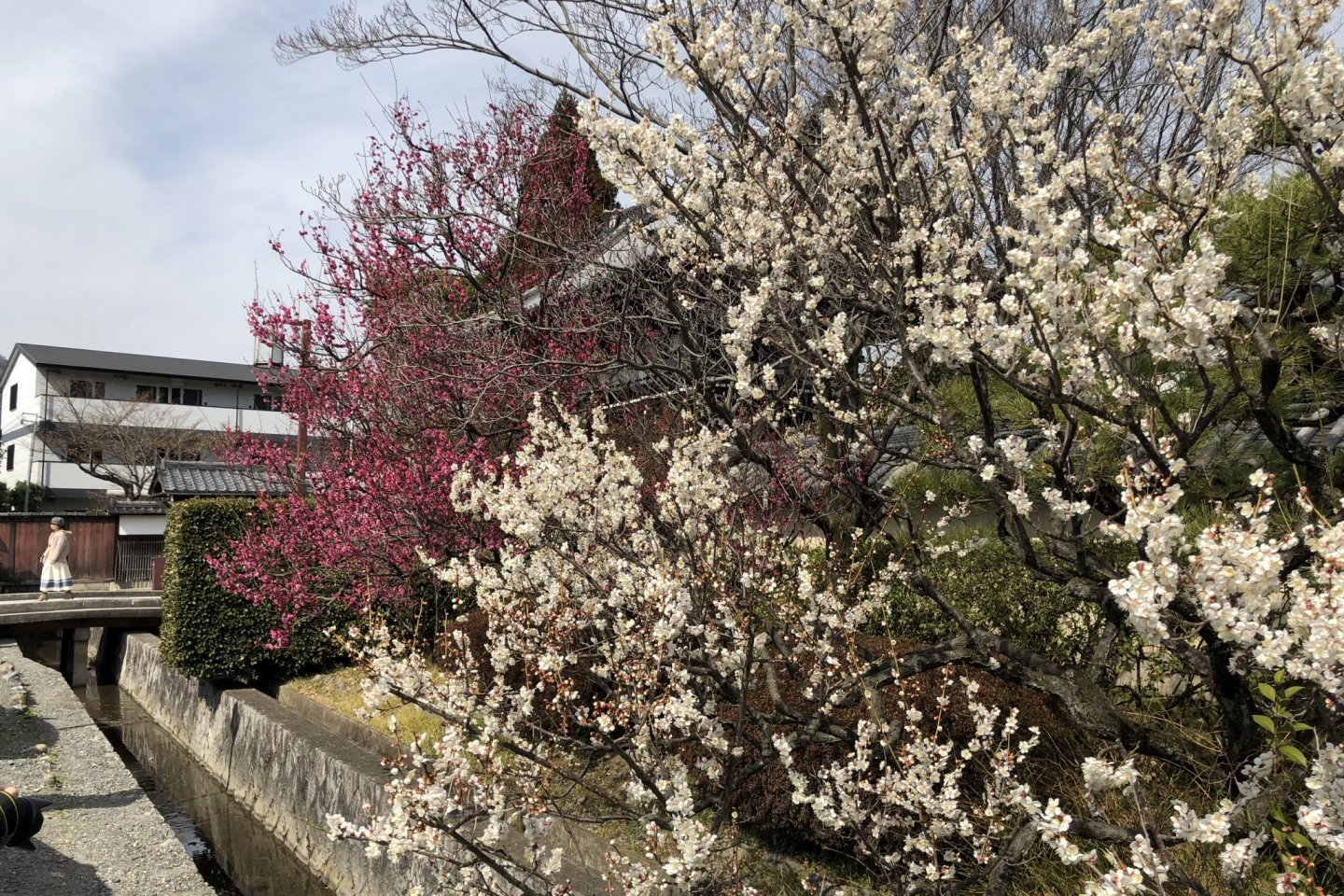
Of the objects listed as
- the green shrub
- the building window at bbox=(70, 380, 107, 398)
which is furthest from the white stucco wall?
the green shrub

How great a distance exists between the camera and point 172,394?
112 ft

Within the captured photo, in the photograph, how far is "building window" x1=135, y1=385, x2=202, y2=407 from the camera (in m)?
33.5

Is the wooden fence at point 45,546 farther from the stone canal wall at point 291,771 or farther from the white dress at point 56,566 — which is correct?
the stone canal wall at point 291,771

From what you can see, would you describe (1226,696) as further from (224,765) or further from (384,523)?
(224,765)

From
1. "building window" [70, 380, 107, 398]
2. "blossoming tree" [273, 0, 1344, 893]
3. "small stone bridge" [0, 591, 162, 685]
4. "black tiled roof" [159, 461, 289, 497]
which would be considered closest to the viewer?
"blossoming tree" [273, 0, 1344, 893]

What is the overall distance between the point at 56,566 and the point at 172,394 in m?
21.2

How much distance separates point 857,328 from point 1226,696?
285 centimetres

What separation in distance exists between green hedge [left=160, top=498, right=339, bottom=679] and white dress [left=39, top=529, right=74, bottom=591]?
6.73 metres

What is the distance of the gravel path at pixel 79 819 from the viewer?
5738 mm

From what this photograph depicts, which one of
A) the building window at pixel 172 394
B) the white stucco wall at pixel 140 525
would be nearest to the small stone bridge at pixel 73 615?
the white stucco wall at pixel 140 525

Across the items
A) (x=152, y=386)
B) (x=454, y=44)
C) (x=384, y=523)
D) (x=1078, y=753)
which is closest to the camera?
(x=1078, y=753)

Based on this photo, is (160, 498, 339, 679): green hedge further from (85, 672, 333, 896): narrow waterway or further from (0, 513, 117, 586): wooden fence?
(0, 513, 117, 586): wooden fence

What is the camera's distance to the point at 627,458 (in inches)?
165

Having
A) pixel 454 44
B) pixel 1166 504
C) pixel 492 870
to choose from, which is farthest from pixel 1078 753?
pixel 454 44
